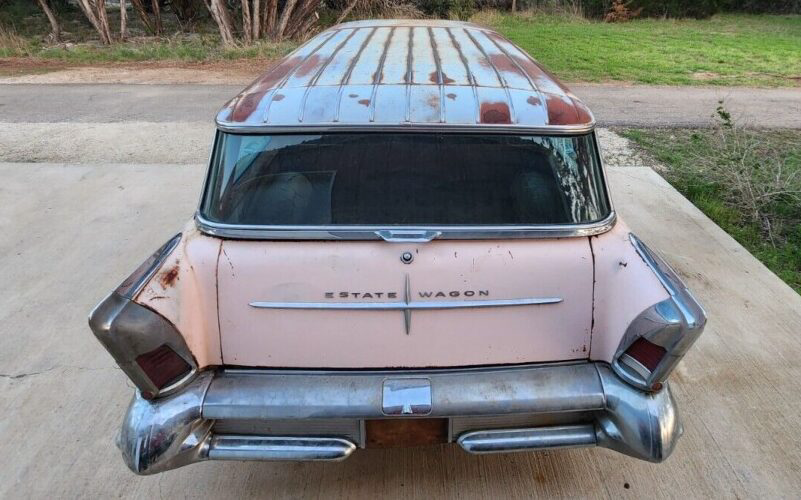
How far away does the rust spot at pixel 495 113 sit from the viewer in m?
2.43

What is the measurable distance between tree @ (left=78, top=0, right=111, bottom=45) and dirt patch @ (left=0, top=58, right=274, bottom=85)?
2051mm

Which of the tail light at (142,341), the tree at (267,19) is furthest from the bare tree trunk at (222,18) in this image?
the tail light at (142,341)

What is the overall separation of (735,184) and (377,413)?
5137mm

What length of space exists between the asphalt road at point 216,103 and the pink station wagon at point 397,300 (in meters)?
6.37

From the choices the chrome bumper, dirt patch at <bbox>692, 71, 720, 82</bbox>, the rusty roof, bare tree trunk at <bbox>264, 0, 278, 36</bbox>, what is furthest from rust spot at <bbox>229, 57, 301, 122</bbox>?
bare tree trunk at <bbox>264, 0, 278, 36</bbox>

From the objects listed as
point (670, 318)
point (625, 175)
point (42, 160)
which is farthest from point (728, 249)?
point (42, 160)

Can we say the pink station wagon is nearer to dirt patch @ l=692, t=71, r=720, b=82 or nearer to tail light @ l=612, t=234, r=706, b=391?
tail light @ l=612, t=234, r=706, b=391

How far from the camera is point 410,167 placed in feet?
8.09

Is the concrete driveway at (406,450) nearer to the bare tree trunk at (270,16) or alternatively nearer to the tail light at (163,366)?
the tail light at (163,366)

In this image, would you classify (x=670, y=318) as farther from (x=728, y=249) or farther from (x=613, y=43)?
(x=613, y=43)

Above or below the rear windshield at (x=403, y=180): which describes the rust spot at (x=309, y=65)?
above

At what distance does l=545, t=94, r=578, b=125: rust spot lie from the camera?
8.11ft

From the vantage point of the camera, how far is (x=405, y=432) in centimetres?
230

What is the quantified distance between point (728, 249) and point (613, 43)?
38.4 ft
